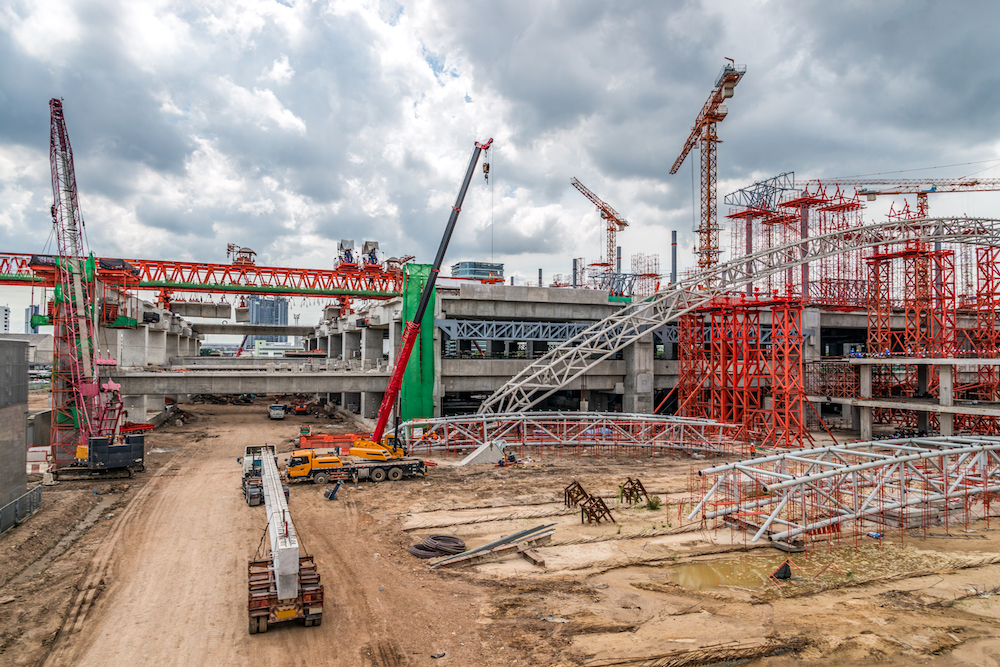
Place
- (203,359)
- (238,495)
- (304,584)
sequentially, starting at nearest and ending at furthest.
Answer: (304,584), (238,495), (203,359)

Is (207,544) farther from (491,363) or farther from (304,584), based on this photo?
(491,363)

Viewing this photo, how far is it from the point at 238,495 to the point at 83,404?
1510 centimetres

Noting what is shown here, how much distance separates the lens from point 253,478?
91.7ft

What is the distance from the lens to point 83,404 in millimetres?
35000

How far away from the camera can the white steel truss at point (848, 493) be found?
65.9 feet

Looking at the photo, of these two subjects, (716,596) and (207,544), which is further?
(207,544)

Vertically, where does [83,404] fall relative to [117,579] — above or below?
above

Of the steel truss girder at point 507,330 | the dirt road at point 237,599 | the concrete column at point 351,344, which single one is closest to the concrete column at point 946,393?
the steel truss girder at point 507,330

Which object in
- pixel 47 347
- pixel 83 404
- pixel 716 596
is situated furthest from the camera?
pixel 47 347

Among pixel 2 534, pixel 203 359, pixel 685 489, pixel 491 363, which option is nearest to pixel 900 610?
pixel 685 489

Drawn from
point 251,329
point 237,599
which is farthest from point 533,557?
point 251,329

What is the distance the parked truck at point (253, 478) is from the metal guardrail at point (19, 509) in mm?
7481

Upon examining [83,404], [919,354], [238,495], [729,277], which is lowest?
[238,495]

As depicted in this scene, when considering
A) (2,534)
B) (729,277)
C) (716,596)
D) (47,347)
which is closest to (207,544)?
(2,534)
